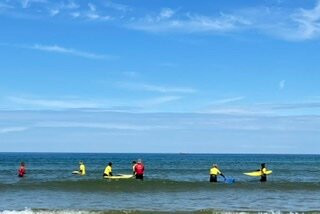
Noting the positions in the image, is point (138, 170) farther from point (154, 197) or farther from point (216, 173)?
point (154, 197)

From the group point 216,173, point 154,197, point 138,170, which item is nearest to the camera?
point 154,197

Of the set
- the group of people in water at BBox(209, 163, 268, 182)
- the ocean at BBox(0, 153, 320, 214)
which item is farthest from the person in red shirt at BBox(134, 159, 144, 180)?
the group of people in water at BBox(209, 163, 268, 182)

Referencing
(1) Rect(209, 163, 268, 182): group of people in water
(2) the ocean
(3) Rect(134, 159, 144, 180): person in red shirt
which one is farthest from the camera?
(1) Rect(209, 163, 268, 182): group of people in water

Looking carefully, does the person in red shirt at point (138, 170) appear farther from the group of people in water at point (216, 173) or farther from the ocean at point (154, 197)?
the group of people in water at point (216, 173)

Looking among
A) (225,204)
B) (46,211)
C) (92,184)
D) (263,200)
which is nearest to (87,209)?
(46,211)

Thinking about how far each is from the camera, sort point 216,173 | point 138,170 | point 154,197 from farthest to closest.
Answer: point 216,173 < point 138,170 < point 154,197

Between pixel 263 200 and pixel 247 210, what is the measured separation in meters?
4.17

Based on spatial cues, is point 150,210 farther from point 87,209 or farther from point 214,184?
point 214,184

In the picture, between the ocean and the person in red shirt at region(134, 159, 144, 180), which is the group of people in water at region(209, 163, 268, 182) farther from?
the person in red shirt at region(134, 159, 144, 180)

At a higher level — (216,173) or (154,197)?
(216,173)

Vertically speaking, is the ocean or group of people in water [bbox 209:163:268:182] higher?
group of people in water [bbox 209:163:268:182]

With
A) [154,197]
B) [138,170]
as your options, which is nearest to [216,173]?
[138,170]

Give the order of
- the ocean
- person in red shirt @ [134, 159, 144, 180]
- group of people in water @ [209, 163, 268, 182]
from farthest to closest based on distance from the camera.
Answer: group of people in water @ [209, 163, 268, 182], person in red shirt @ [134, 159, 144, 180], the ocean

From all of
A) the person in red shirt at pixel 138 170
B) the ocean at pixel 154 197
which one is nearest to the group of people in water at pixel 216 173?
the ocean at pixel 154 197
